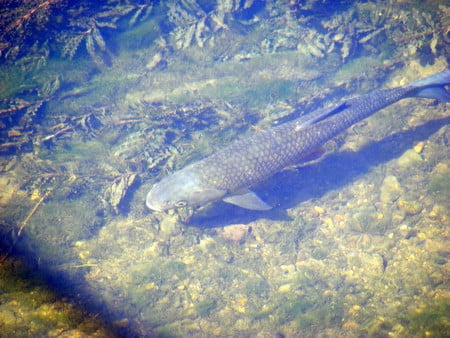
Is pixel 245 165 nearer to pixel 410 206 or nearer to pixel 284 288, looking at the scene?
pixel 284 288

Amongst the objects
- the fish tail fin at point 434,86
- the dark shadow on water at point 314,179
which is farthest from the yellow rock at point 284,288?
the fish tail fin at point 434,86

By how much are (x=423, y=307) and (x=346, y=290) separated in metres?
1.25

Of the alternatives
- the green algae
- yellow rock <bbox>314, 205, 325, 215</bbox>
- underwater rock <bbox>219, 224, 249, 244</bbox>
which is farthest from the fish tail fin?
the green algae

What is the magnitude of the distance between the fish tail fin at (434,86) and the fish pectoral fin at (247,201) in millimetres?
4798

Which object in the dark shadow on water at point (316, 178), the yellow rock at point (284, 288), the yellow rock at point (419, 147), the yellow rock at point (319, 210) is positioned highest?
the yellow rock at point (419, 147)

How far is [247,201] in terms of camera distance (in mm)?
6297

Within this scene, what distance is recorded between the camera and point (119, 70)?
8984mm

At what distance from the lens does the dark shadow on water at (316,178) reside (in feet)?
22.8

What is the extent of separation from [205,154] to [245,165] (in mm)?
1854

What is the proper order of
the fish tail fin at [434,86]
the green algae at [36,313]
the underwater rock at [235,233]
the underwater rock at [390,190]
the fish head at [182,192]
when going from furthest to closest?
the underwater rock at [390,190]
the fish tail fin at [434,86]
the underwater rock at [235,233]
the fish head at [182,192]
the green algae at [36,313]

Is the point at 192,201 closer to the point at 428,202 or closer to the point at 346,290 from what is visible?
the point at 346,290

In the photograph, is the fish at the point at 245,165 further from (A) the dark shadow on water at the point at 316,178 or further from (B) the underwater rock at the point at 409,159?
(B) the underwater rock at the point at 409,159

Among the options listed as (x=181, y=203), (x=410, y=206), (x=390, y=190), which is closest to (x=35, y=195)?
(x=181, y=203)

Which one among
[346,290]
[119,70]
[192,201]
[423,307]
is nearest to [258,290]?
[346,290]
